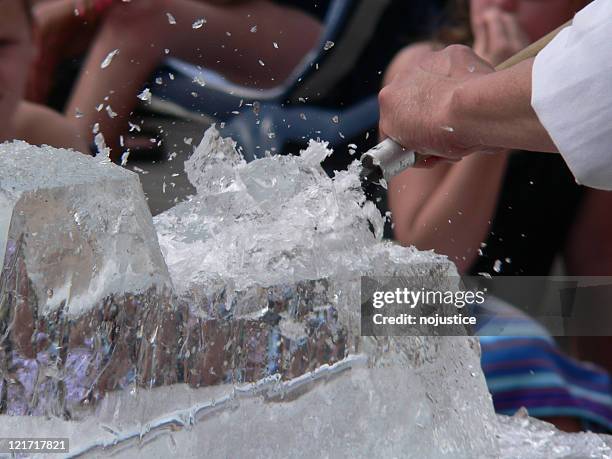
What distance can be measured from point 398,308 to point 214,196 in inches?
7.3

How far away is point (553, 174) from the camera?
4.62ft

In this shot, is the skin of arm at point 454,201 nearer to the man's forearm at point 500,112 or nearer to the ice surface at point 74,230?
the man's forearm at point 500,112

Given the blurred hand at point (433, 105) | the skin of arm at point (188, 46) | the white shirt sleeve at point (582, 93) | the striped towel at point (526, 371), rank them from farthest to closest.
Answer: the skin of arm at point (188, 46) < the striped towel at point (526, 371) < the blurred hand at point (433, 105) < the white shirt sleeve at point (582, 93)

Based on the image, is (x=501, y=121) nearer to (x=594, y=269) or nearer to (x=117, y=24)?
(x=594, y=269)

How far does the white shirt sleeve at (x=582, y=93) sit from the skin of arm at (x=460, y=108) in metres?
0.03

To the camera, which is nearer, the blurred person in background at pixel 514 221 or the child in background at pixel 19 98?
the blurred person in background at pixel 514 221

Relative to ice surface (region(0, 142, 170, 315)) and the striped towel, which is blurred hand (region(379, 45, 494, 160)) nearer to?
ice surface (region(0, 142, 170, 315))

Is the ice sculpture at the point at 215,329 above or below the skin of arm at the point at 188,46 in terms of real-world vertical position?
below

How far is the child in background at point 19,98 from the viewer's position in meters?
1.55

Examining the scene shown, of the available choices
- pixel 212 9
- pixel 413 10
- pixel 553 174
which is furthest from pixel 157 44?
pixel 553 174

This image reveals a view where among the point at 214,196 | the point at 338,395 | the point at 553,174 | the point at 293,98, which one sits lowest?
the point at 338,395

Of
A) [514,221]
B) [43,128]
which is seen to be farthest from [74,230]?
[43,128]

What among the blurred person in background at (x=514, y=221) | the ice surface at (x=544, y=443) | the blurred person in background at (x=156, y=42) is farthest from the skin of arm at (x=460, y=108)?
the blurred person in background at (x=156, y=42)

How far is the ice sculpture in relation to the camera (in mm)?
583
